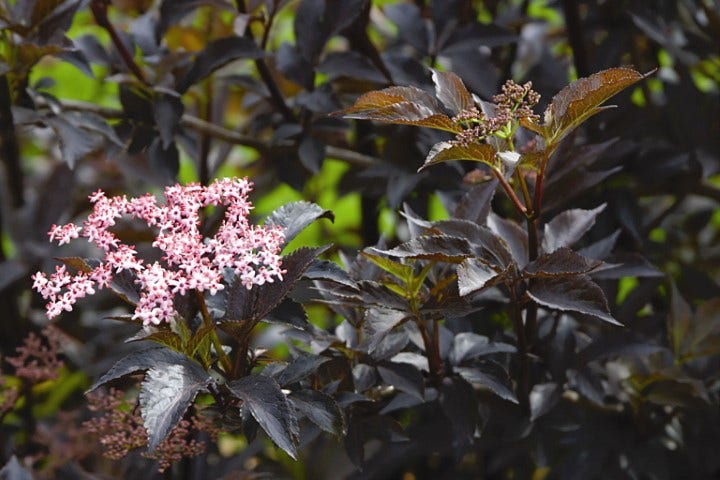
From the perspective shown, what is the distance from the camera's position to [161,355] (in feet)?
3.01

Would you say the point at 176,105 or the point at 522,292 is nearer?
the point at 522,292

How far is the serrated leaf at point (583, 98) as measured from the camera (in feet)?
3.01

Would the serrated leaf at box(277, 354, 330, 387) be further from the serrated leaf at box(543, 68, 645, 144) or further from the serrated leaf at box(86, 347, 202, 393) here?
the serrated leaf at box(543, 68, 645, 144)

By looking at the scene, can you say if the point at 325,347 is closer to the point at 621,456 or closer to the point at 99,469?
the point at 621,456

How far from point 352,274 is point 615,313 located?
54 centimetres

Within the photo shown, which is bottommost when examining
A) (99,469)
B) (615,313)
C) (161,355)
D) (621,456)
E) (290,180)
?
(99,469)

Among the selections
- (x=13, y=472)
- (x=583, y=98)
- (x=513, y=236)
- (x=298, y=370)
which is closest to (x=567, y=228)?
(x=513, y=236)

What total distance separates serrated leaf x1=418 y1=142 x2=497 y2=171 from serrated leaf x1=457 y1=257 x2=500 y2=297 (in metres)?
0.11

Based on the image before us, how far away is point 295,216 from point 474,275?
21cm

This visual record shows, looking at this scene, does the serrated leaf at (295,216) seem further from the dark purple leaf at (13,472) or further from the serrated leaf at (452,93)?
the dark purple leaf at (13,472)

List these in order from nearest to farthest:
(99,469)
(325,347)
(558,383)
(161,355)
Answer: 1. (161,355)
2. (325,347)
3. (558,383)
4. (99,469)

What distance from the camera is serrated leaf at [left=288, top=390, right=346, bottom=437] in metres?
0.97

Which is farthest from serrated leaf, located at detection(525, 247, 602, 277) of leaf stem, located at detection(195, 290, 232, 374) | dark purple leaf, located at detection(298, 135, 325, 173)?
dark purple leaf, located at detection(298, 135, 325, 173)

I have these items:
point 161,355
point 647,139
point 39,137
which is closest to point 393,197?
point 647,139
